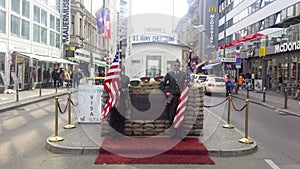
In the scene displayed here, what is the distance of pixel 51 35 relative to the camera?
99.3 ft

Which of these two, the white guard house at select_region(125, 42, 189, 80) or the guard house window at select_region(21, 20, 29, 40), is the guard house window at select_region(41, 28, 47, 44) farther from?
the white guard house at select_region(125, 42, 189, 80)

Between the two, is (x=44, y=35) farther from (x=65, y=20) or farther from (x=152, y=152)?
(x=152, y=152)

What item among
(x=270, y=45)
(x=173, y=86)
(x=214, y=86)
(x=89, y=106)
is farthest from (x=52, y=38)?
(x=173, y=86)

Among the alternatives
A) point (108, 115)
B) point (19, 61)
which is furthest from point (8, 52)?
point (108, 115)

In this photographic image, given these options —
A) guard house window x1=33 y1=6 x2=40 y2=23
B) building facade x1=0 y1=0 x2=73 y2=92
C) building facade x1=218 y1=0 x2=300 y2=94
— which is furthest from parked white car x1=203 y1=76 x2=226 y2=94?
guard house window x1=33 y1=6 x2=40 y2=23

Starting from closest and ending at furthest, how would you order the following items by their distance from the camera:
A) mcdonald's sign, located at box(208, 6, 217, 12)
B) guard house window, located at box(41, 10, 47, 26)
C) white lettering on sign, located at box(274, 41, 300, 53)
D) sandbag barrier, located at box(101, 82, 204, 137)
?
sandbag barrier, located at box(101, 82, 204, 137) < white lettering on sign, located at box(274, 41, 300, 53) < guard house window, located at box(41, 10, 47, 26) < mcdonald's sign, located at box(208, 6, 217, 12)

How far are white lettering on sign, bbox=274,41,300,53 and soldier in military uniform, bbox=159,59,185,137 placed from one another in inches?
691

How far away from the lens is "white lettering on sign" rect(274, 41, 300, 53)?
21938mm

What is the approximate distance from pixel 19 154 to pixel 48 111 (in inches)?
277

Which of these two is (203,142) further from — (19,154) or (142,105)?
(19,154)

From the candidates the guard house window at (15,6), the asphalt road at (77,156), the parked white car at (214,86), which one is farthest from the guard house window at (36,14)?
the asphalt road at (77,156)

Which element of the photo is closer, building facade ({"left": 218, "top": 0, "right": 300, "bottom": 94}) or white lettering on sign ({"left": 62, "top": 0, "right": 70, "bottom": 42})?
building facade ({"left": 218, "top": 0, "right": 300, "bottom": 94})

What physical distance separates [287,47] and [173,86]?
19327mm

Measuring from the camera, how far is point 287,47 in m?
23.5
